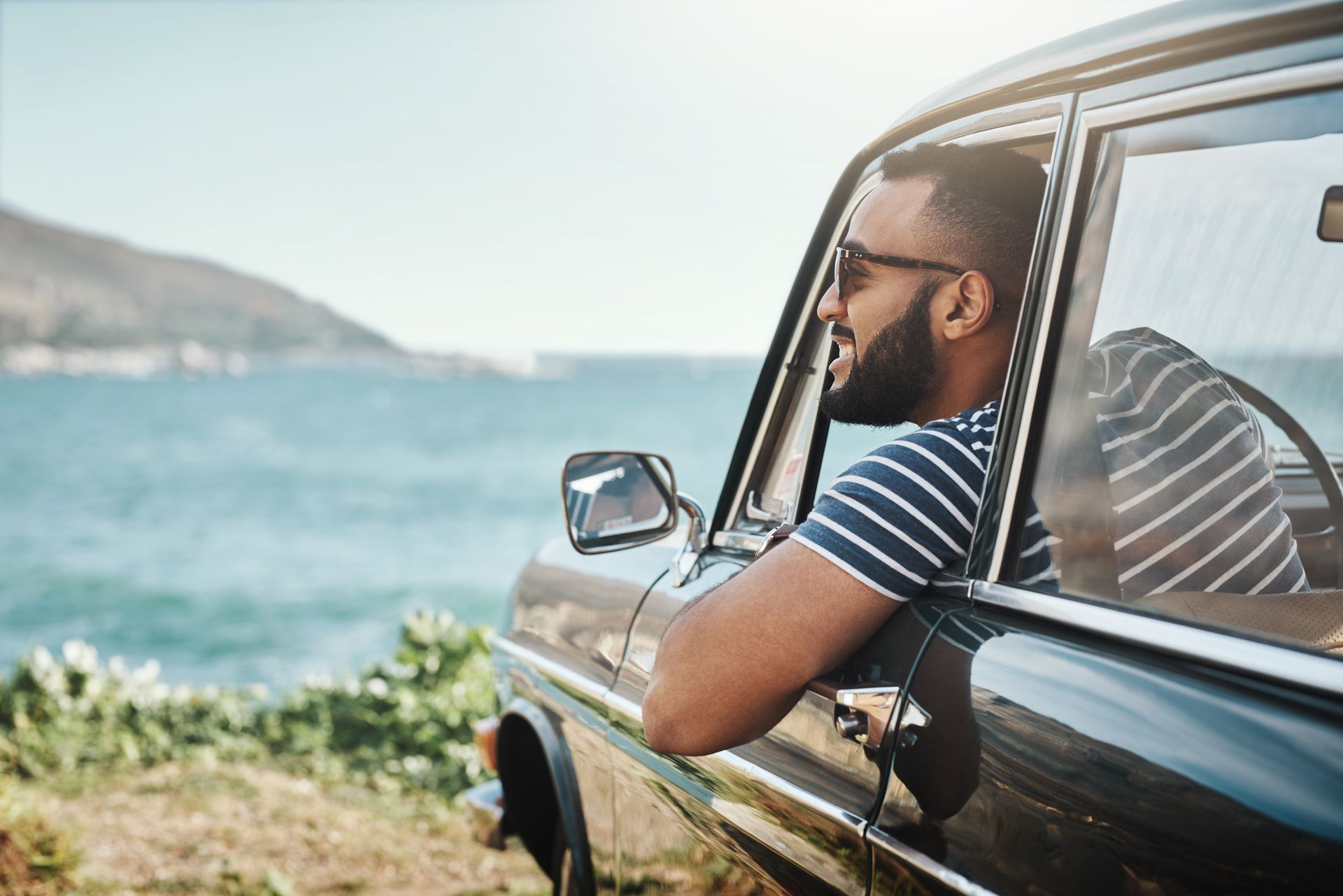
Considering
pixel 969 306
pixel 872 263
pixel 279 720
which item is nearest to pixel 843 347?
pixel 872 263

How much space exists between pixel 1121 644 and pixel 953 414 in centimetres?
65

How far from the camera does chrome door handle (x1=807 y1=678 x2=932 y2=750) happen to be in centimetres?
143

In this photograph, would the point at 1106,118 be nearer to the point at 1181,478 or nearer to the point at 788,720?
the point at 1181,478

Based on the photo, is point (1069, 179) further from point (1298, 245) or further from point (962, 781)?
point (962, 781)

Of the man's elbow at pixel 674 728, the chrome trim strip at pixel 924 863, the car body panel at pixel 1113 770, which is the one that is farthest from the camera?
the man's elbow at pixel 674 728

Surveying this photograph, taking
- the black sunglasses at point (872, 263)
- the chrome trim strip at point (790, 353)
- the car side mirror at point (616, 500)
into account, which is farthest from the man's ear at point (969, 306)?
the car side mirror at point (616, 500)

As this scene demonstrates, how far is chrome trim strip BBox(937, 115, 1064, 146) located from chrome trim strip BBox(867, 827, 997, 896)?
1.08m

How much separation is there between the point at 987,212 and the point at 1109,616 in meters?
0.76

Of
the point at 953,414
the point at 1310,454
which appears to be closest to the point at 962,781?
the point at 953,414

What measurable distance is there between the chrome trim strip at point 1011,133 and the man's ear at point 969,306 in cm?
25

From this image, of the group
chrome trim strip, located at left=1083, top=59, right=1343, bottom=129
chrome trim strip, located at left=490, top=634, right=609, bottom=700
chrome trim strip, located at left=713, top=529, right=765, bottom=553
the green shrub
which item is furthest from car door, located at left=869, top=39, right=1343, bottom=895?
the green shrub

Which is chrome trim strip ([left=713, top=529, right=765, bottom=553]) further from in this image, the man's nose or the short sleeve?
the short sleeve

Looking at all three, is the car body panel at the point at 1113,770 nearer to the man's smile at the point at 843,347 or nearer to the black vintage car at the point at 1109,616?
the black vintage car at the point at 1109,616

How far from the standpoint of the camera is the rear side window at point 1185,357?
4.69 ft
